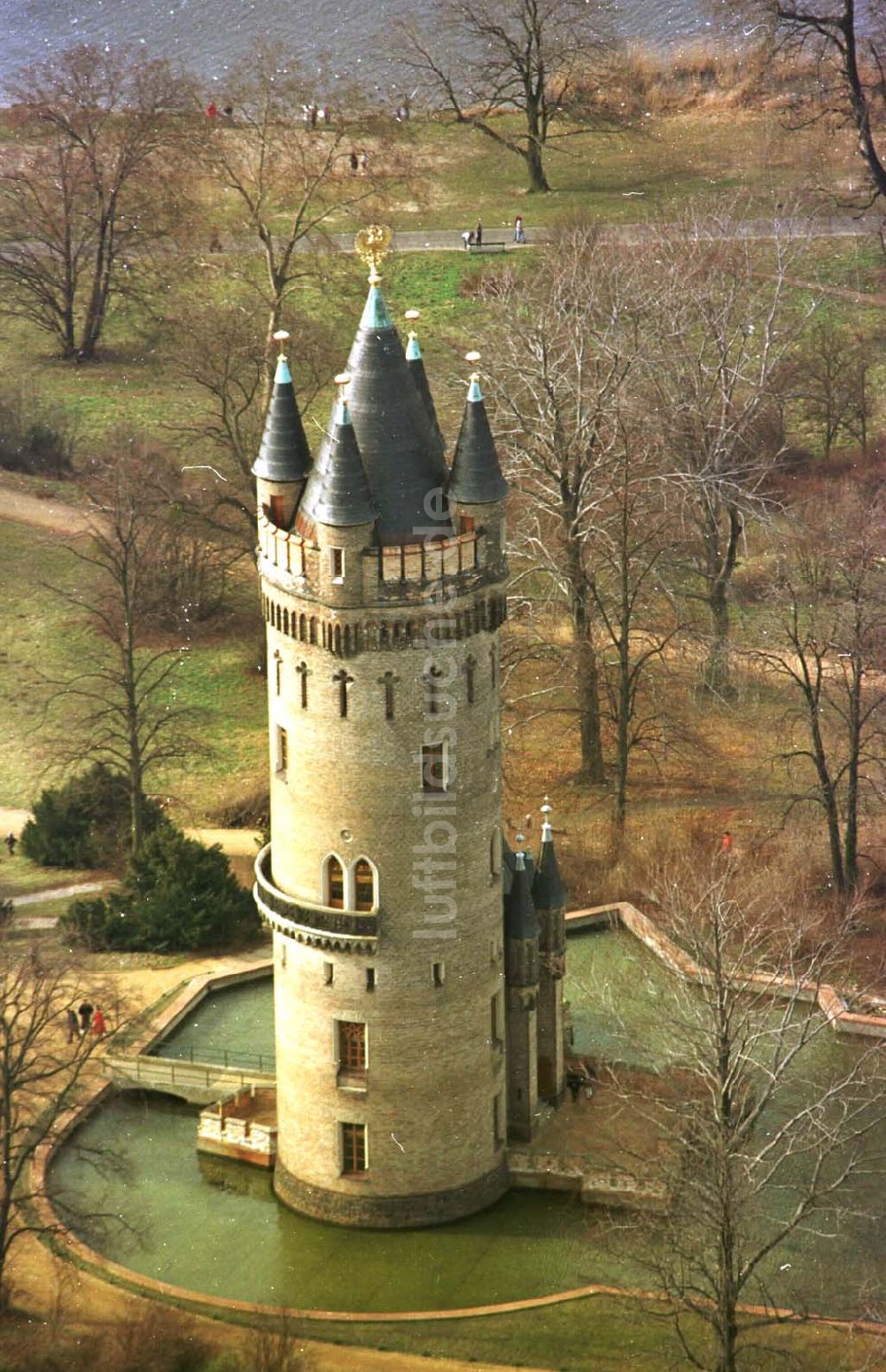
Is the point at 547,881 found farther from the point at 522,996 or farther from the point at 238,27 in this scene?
the point at 238,27

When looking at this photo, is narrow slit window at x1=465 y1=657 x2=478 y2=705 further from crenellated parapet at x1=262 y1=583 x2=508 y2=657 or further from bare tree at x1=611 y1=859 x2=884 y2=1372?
bare tree at x1=611 y1=859 x2=884 y2=1372

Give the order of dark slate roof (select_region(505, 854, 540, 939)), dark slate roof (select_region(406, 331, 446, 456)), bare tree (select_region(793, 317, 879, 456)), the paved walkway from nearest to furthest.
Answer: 1. dark slate roof (select_region(406, 331, 446, 456))
2. dark slate roof (select_region(505, 854, 540, 939))
3. bare tree (select_region(793, 317, 879, 456))
4. the paved walkway

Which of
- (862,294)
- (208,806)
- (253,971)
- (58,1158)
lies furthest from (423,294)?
(58,1158)

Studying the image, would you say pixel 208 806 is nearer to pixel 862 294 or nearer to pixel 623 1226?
pixel 623 1226

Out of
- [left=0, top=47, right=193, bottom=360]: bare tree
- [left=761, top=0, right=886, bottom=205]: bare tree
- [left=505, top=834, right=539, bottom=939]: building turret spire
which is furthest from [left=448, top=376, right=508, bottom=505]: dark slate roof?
[left=761, top=0, right=886, bottom=205]: bare tree

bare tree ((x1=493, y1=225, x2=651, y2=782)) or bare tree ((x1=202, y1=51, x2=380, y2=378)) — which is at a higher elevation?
bare tree ((x1=202, y1=51, x2=380, y2=378))

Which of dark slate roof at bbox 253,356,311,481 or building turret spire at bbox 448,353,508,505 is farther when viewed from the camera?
dark slate roof at bbox 253,356,311,481
